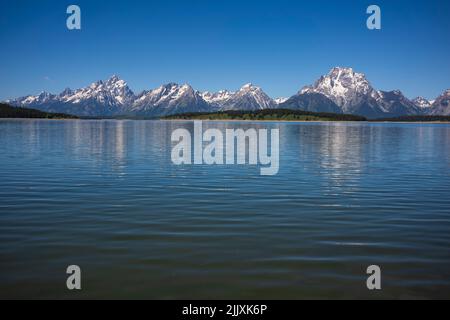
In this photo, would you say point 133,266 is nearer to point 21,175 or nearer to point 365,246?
point 365,246

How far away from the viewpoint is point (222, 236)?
643 inches

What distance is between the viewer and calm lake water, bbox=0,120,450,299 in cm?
1172

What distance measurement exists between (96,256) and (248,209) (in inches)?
360

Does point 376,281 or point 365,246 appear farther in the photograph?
point 365,246

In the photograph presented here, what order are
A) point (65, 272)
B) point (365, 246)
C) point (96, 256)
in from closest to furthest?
point (65, 272) → point (96, 256) → point (365, 246)

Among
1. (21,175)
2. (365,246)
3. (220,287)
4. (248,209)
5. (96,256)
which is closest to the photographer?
(220,287)

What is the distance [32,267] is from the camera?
12.8 metres

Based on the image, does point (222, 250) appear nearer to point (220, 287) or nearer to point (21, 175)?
point (220, 287)

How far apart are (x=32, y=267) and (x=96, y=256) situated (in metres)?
1.92

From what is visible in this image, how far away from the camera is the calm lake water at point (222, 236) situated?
11719 mm
